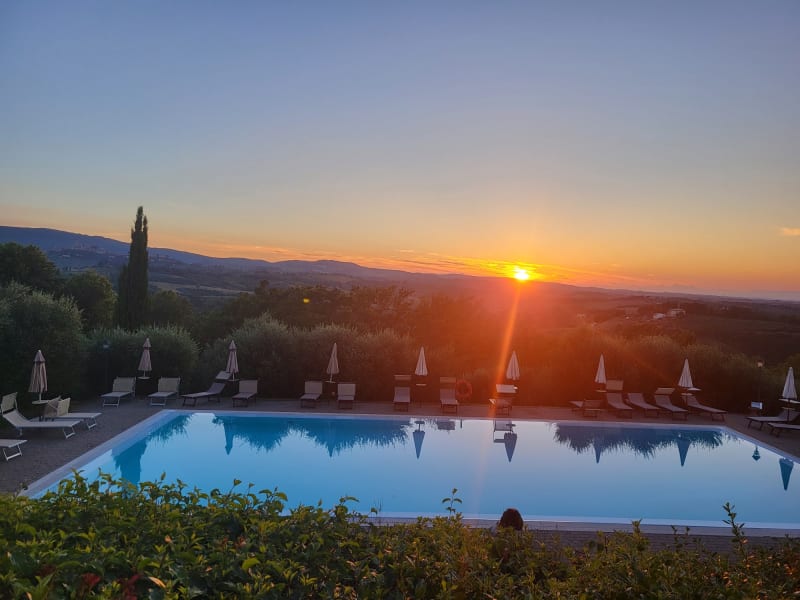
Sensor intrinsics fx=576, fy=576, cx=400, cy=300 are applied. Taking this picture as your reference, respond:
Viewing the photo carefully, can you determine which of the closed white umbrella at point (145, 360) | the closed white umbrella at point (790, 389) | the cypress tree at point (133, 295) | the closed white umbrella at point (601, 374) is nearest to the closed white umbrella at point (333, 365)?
the closed white umbrella at point (145, 360)

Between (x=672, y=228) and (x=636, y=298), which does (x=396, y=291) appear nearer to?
(x=672, y=228)

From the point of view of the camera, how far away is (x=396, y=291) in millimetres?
27828

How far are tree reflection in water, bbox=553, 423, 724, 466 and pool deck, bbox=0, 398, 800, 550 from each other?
1.18 ft

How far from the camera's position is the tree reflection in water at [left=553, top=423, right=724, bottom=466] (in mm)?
12654

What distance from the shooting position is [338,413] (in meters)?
14.0

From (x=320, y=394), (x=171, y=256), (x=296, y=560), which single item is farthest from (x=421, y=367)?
(x=171, y=256)

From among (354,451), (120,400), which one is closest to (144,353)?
(120,400)

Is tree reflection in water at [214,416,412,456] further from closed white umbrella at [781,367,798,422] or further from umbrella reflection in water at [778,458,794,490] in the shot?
closed white umbrella at [781,367,798,422]

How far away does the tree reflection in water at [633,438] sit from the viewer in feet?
41.5

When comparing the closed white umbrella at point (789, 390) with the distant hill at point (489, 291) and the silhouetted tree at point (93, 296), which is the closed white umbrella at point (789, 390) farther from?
the silhouetted tree at point (93, 296)

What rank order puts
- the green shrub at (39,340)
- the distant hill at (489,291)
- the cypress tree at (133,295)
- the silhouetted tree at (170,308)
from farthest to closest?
the silhouetted tree at (170,308) < the distant hill at (489,291) < the cypress tree at (133,295) < the green shrub at (39,340)

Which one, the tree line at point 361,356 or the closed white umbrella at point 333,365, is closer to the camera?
the tree line at point 361,356

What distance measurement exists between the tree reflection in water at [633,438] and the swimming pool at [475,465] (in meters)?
0.05

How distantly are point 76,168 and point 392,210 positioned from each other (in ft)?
34.7
